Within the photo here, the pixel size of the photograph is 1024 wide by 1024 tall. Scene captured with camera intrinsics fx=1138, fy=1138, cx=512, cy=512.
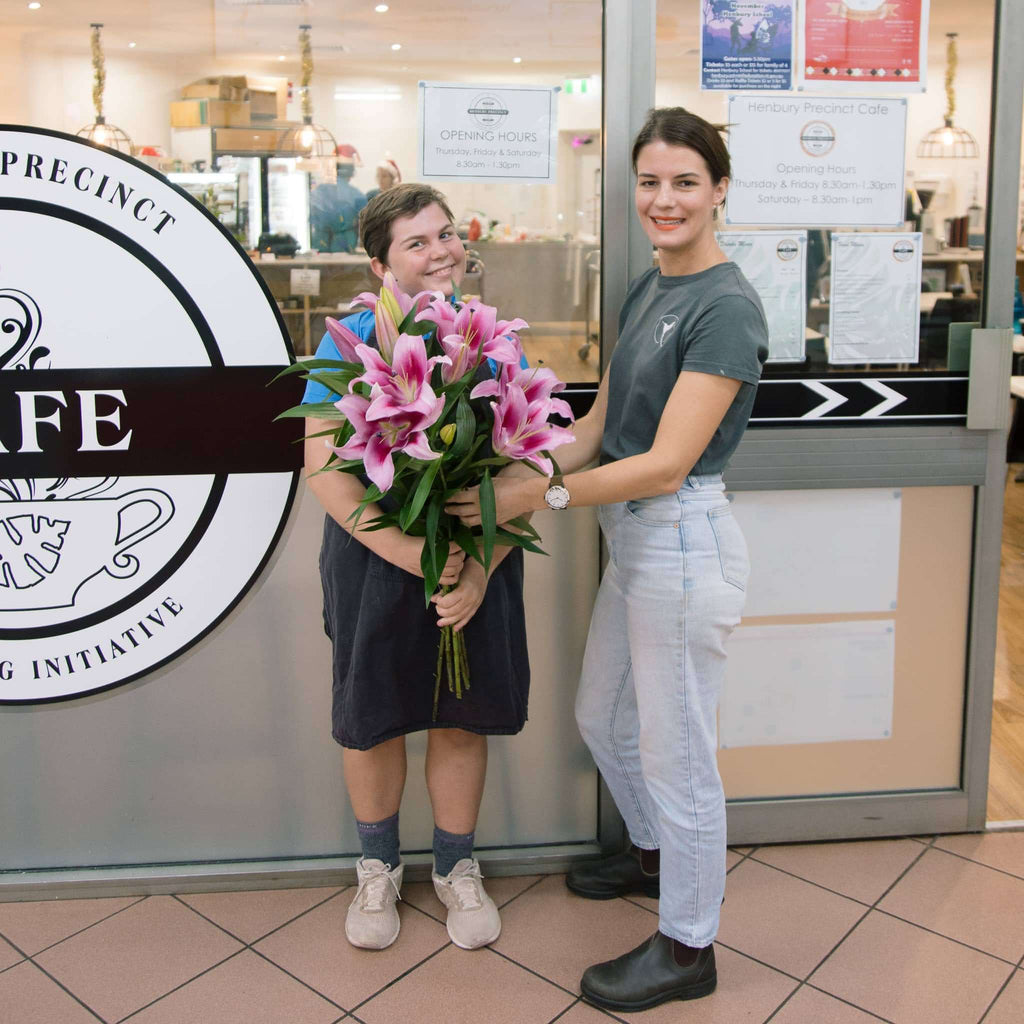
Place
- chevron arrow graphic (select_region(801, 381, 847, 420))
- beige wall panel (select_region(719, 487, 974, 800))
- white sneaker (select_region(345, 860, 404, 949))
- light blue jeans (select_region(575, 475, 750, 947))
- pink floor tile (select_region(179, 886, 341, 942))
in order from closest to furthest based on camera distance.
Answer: light blue jeans (select_region(575, 475, 750, 947))
white sneaker (select_region(345, 860, 404, 949))
pink floor tile (select_region(179, 886, 341, 942))
chevron arrow graphic (select_region(801, 381, 847, 420))
beige wall panel (select_region(719, 487, 974, 800))

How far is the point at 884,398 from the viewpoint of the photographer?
2.58 m

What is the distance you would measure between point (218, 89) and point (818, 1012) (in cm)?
216

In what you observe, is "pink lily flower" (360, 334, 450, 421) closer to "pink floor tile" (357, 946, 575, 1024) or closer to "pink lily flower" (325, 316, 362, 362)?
"pink lily flower" (325, 316, 362, 362)

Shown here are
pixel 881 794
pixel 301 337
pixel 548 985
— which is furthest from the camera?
pixel 881 794

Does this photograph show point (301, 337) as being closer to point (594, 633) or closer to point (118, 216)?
point (118, 216)

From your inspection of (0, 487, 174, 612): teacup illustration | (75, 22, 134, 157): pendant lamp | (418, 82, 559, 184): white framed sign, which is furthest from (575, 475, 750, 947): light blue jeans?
(75, 22, 134, 157): pendant lamp

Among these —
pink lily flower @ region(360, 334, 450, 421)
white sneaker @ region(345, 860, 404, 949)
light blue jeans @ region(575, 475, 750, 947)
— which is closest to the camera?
pink lily flower @ region(360, 334, 450, 421)

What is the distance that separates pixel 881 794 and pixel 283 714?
1.45 meters

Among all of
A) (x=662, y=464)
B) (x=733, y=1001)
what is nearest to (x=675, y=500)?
(x=662, y=464)

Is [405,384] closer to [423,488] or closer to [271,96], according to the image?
[423,488]

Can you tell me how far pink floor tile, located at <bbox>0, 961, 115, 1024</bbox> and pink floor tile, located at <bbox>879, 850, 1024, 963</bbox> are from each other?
1.68m

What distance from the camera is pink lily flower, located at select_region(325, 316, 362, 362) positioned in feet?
6.35

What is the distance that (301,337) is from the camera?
240cm

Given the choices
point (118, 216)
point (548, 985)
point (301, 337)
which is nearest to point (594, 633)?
point (548, 985)
